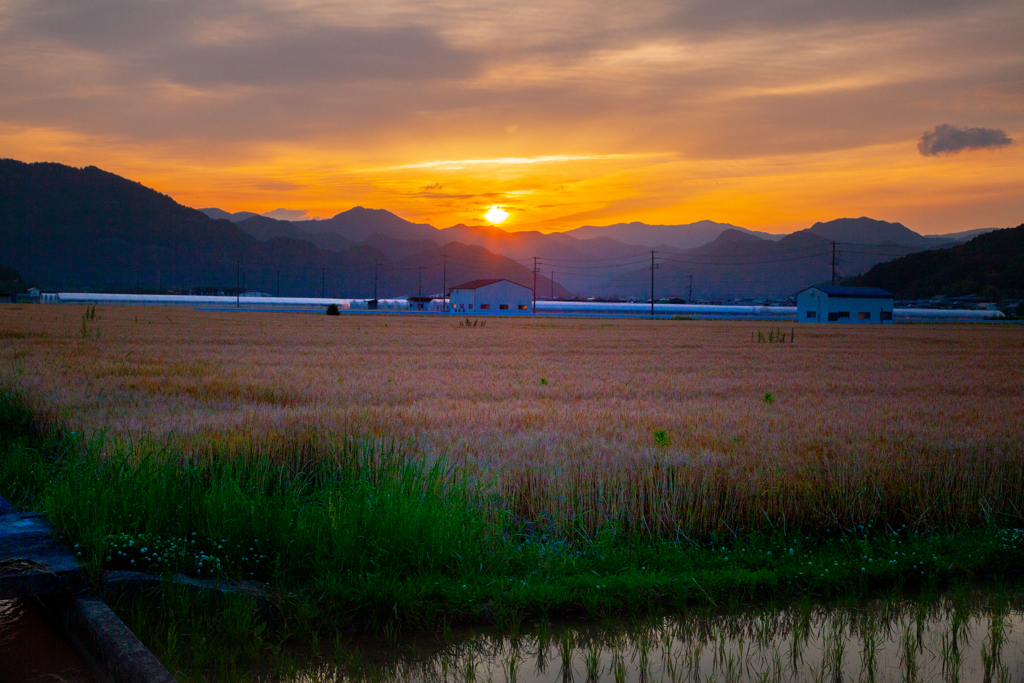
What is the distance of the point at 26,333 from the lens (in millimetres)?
37250

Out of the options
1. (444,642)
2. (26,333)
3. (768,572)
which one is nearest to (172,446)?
(444,642)

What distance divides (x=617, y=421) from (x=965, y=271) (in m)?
167

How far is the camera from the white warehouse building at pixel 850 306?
97.1m

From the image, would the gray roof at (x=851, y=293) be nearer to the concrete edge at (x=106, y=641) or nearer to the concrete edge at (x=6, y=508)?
the concrete edge at (x=6, y=508)

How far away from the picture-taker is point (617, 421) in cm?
1407

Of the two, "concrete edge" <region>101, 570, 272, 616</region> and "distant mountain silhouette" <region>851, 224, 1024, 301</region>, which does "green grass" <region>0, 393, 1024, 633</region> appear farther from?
"distant mountain silhouette" <region>851, 224, 1024, 301</region>

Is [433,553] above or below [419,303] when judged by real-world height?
below

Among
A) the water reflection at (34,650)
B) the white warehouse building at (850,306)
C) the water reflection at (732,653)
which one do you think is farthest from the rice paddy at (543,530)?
the white warehouse building at (850,306)

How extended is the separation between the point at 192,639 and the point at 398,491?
268cm

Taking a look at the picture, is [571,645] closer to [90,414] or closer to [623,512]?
[623,512]

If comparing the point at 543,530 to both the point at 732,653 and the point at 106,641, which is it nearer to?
the point at 732,653

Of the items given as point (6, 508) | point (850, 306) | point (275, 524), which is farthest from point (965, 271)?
point (6, 508)

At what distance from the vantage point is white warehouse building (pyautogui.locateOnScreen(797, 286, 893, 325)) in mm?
97062

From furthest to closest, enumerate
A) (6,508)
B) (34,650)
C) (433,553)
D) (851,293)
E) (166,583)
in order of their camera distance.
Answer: (851,293)
(6,508)
(433,553)
(166,583)
(34,650)
